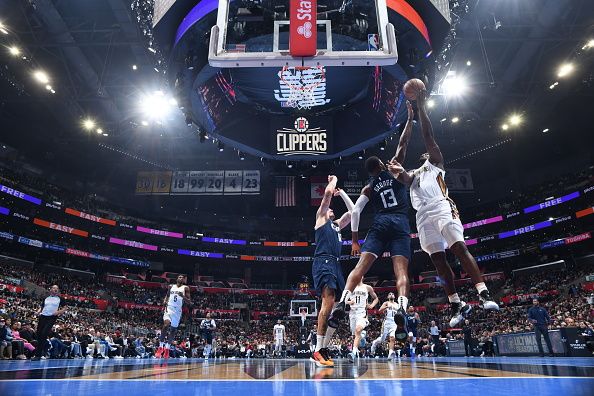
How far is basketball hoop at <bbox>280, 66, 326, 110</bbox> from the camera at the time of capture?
11.7 m

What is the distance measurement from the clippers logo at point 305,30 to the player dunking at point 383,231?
235 cm

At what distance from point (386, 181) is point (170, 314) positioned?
6437 millimetres

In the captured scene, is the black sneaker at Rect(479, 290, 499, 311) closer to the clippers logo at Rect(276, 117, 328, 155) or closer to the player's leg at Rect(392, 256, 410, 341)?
the player's leg at Rect(392, 256, 410, 341)

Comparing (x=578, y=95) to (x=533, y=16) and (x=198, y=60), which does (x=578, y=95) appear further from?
(x=198, y=60)

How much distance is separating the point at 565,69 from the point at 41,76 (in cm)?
2622

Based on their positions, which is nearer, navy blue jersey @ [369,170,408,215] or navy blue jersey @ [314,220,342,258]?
navy blue jersey @ [369,170,408,215]

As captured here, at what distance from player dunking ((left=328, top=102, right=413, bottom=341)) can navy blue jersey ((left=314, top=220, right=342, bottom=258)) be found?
786mm

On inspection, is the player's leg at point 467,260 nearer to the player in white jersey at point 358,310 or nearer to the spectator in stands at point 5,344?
the player in white jersey at point 358,310

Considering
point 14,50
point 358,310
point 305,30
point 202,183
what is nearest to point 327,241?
point 305,30

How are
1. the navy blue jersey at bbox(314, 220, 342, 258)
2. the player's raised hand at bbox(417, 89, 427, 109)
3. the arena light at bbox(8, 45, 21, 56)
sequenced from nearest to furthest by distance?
the player's raised hand at bbox(417, 89, 427, 109)
the navy blue jersey at bbox(314, 220, 342, 258)
the arena light at bbox(8, 45, 21, 56)

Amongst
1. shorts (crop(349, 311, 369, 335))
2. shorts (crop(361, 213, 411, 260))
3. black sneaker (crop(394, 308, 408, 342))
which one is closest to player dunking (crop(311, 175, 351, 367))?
shorts (crop(361, 213, 411, 260))

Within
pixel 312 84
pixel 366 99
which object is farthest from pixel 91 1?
pixel 366 99

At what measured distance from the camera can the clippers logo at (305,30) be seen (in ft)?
20.0

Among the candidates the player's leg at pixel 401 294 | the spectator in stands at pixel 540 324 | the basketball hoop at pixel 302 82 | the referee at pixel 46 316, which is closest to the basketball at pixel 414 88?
the player's leg at pixel 401 294
